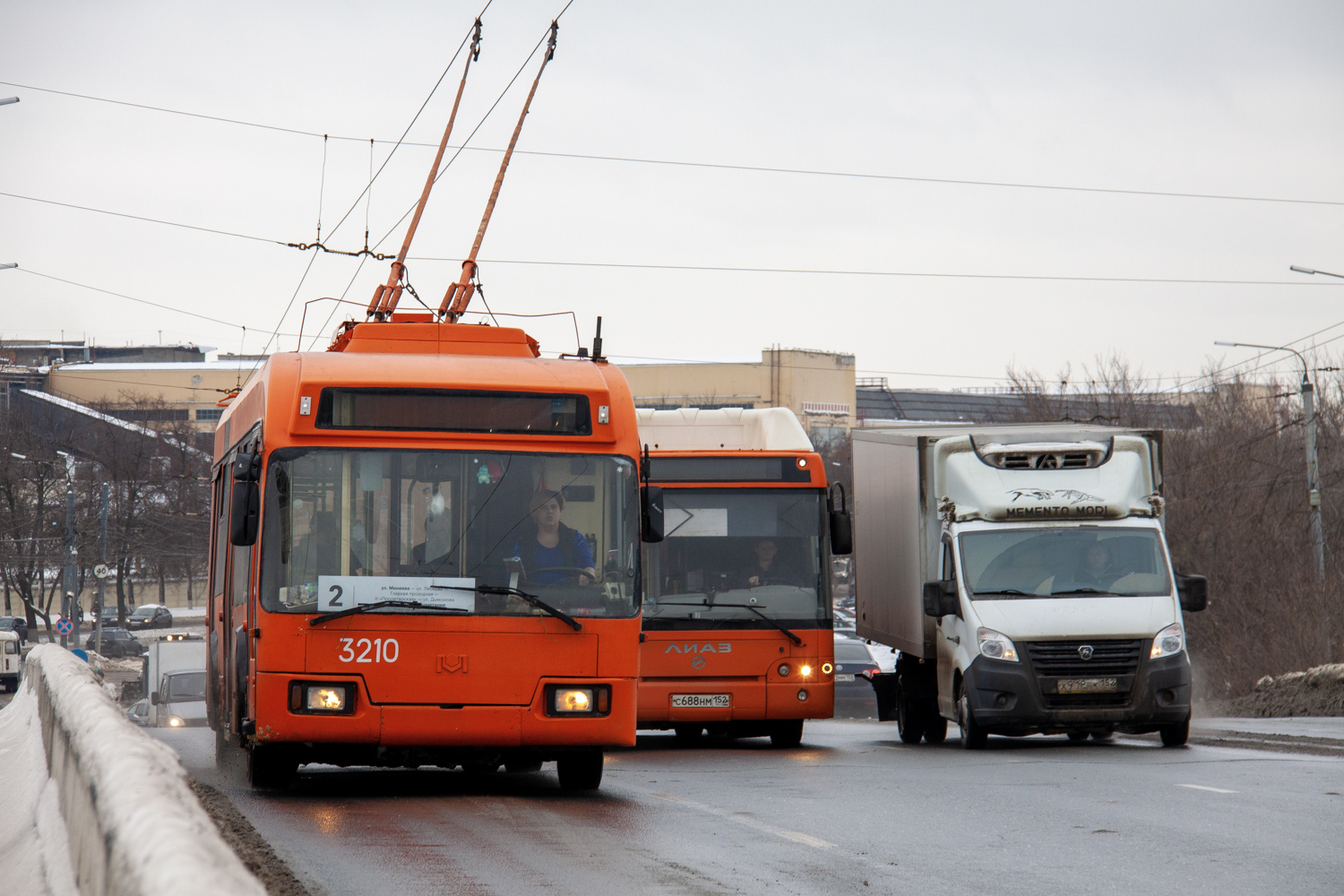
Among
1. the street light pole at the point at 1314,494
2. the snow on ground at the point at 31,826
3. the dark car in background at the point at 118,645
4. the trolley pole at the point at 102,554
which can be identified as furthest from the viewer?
the dark car in background at the point at 118,645

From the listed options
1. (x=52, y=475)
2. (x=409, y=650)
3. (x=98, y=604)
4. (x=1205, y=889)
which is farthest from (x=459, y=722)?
(x=52, y=475)

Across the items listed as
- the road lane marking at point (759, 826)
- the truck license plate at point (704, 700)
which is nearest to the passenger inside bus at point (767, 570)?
the truck license plate at point (704, 700)

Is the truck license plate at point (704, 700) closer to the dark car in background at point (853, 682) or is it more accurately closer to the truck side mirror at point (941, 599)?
the truck side mirror at point (941, 599)

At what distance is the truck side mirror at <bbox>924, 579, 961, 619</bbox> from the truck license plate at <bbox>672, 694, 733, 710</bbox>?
2157mm

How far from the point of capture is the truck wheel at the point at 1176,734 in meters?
15.7

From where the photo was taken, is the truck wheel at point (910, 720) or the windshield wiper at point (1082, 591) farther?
the truck wheel at point (910, 720)

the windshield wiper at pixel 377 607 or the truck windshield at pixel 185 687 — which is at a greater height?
the windshield wiper at pixel 377 607

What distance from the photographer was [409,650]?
9.84 m

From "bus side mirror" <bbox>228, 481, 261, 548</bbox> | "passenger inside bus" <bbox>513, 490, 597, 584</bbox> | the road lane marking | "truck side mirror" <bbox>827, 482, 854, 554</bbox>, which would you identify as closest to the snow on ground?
"bus side mirror" <bbox>228, 481, 261, 548</bbox>

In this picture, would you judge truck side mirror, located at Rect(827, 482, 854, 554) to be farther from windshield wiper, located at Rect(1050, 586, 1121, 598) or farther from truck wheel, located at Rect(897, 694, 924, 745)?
truck wheel, located at Rect(897, 694, 924, 745)

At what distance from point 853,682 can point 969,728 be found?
614 inches

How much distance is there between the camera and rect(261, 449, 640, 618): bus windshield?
9922 mm

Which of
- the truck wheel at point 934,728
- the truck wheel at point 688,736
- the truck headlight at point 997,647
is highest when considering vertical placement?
the truck headlight at point 997,647

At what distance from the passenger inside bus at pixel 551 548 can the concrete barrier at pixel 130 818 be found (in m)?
2.84
